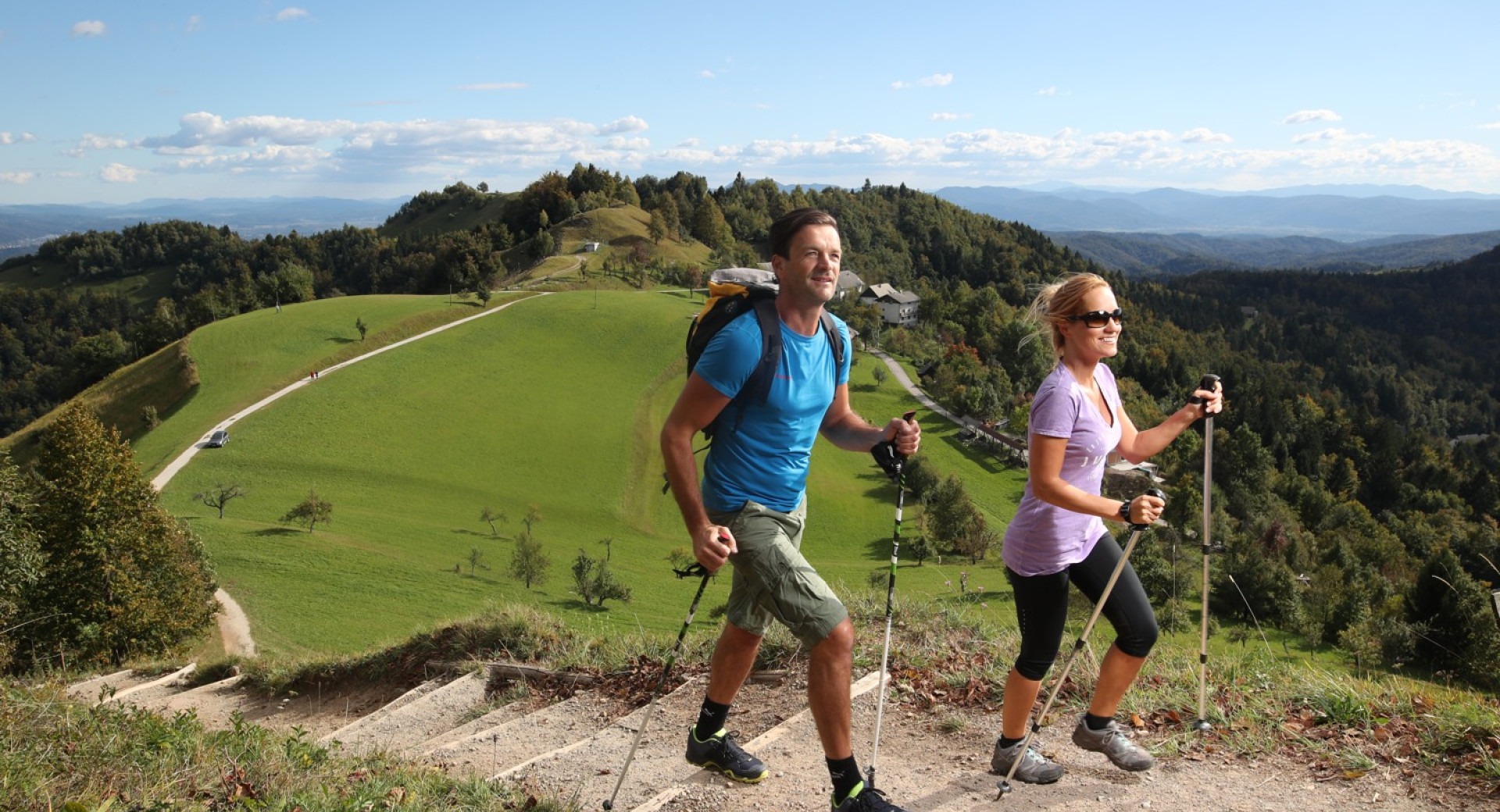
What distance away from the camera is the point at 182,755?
4516 mm

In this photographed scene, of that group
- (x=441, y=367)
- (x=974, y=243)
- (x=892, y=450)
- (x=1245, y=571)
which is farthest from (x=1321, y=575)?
(x=974, y=243)

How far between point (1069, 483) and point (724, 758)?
2510 millimetres

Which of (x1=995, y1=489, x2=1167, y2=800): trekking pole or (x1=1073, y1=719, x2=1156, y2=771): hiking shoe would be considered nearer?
(x1=995, y1=489, x2=1167, y2=800): trekking pole

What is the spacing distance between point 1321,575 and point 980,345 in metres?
61.2

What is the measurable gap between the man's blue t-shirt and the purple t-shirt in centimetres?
115

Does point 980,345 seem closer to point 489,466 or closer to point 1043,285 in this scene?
point 489,466

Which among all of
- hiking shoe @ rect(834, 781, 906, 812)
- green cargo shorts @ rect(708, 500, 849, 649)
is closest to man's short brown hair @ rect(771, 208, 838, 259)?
green cargo shorts @ rect(708, 500, 849, 649)

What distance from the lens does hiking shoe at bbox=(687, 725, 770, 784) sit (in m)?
5.01

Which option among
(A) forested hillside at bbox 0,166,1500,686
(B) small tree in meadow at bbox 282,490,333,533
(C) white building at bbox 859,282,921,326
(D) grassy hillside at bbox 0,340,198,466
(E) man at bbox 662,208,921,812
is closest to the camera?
(E) man at bbox 662,208,921,812

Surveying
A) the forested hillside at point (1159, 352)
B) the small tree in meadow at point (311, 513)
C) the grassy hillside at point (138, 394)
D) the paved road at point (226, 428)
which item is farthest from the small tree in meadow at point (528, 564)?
the grassy hillside at point (138, 394)

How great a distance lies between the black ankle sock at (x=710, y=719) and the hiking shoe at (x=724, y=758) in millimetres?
26

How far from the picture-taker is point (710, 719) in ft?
16.7

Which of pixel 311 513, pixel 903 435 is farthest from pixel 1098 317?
pixel 311 513

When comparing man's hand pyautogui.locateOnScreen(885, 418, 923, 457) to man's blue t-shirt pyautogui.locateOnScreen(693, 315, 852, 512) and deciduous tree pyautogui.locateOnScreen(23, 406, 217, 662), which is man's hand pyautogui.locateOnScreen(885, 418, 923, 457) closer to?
man's blue t-shirt pyautogui.locateOnScreen(693, 315, 852, 512)
